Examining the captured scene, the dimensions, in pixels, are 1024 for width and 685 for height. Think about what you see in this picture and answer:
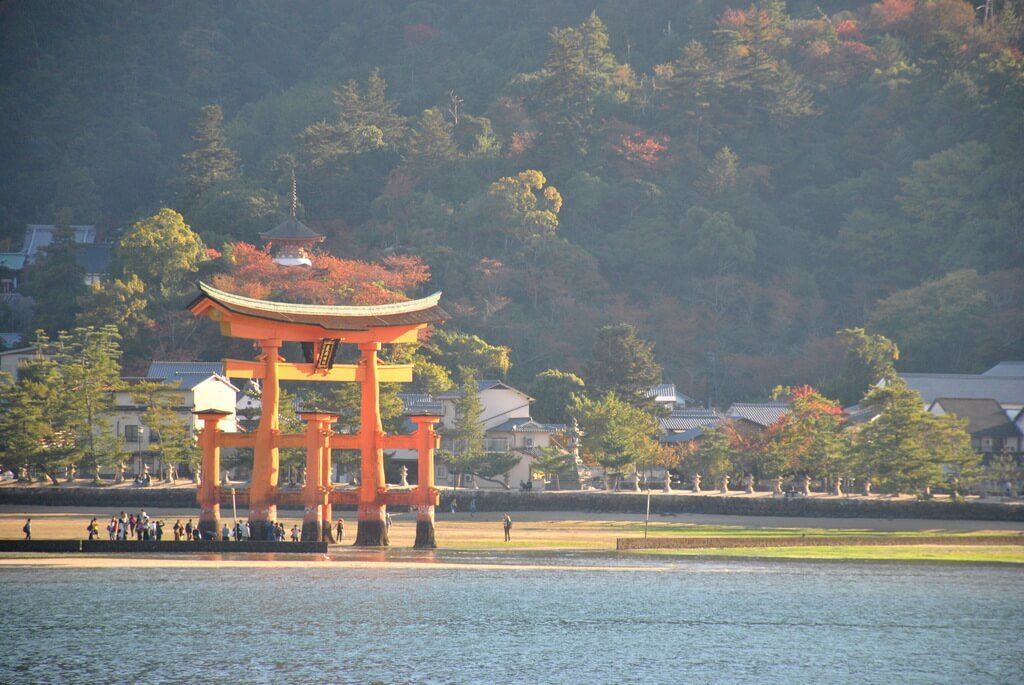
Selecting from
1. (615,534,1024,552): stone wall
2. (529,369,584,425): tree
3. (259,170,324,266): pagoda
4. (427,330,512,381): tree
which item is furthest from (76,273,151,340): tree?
(615,534,1024,552): stone wall

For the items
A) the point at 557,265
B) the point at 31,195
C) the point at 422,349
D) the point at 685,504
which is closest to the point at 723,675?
the point at 685,504

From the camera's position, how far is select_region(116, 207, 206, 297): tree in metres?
86.2

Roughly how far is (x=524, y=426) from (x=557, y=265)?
24859 mm

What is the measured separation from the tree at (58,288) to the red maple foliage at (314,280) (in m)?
13.0

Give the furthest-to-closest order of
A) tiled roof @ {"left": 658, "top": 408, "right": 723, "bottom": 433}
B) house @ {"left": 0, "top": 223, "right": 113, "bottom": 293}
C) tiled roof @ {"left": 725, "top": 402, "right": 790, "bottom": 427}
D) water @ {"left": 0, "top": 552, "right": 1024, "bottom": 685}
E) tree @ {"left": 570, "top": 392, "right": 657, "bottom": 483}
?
house @ {"left": 0, "top": 223, "right": 113, "bottom": 293}
tiled roof @ {"left": 658, "top": 408, "right": 723, "bottom": 433}
tiled roof @ {"left": 725, "top": 402, "right": 790, "bottom": 427}
tree @ {"left": 570, "top": 392, "right": 657, "bottom": 483}
water @ {"left": 0, "top": 552, "right": 1024, "bottom": 685}

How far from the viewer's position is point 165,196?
371 feet

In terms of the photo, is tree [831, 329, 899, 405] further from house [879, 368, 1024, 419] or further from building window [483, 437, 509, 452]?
building window [483, 437, 509, 452]

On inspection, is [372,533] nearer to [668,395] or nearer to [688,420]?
[688,420]

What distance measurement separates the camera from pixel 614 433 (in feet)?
222

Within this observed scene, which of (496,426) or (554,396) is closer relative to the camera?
(496,426)

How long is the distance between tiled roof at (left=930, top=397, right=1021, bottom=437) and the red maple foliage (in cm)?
3187

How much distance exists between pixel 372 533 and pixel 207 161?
6301 centimetres

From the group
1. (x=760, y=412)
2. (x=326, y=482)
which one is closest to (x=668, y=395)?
(x=760, y=412)

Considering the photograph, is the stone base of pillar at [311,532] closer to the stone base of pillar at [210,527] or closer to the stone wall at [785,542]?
the stone base of pillar at [210,527]
